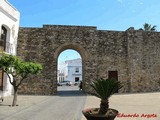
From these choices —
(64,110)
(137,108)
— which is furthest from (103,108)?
(137,108)

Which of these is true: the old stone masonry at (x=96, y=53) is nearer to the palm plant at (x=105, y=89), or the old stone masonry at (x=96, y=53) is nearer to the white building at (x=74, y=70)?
the palm plant at (x=105, y=89)

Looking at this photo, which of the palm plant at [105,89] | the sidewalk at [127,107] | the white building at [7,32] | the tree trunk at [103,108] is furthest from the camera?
the white building at [7,32]

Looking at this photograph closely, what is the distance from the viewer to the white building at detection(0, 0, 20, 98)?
16141 mm

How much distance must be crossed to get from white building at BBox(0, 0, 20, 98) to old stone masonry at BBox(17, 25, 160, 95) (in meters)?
1.18

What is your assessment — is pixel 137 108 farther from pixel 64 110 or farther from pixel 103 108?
pixel 103 108

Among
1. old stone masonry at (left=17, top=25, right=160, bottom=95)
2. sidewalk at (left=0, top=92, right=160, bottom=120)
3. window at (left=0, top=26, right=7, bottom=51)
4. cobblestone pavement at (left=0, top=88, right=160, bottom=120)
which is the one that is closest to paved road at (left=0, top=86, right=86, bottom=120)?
cobblestone pavement at (left=0, top=88, right=160, bottom=120)

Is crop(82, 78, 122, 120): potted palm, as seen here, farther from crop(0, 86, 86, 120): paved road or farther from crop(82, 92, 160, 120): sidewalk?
crop(0, 86, 86, 120): paved road

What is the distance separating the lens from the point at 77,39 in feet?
63.8

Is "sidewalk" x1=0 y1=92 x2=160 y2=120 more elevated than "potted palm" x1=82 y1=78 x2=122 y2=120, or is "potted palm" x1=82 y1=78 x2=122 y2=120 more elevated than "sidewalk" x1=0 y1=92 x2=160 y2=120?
"potted palm" x1=82 y1=78 x2=122 y2=120

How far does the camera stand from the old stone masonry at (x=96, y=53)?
18844 mm

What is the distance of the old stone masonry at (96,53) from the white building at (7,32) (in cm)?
118

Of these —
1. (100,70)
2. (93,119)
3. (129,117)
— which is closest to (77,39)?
(100,70)

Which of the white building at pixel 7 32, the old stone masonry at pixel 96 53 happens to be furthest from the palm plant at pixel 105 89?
the old stone masonry at pixel 96 53

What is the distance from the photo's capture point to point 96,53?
1961 cm
